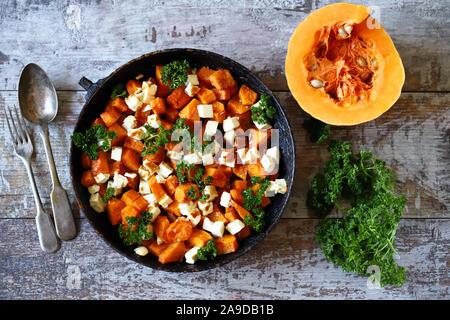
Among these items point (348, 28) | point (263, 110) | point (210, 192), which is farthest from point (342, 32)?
point (210, 192)

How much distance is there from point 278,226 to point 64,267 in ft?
3.93

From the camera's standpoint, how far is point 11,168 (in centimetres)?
228

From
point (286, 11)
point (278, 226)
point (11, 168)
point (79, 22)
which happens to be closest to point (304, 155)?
point (278, 226)

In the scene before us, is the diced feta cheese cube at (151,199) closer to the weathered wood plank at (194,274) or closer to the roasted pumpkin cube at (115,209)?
the roasted pumpkin cube at (115,209)

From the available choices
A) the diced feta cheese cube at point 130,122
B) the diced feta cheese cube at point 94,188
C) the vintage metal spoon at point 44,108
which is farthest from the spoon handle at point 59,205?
the diced feta cheese cube at point 130,122

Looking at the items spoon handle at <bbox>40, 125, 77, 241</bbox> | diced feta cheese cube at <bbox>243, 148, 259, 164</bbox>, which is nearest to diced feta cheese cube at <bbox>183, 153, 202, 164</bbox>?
diced feta cheese cube at <bbox>243, 148, 259, 164</bbox>

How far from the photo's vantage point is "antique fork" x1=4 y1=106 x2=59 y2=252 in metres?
2.20

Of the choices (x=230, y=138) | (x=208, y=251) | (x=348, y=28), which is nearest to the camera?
(x=348, y=28)

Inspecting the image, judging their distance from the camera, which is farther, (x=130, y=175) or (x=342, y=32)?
(x=130, y=175)

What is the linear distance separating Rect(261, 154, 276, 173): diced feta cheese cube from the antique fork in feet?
3.90

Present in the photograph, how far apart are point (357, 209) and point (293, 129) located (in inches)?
21.4

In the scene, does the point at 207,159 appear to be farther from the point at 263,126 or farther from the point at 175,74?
the point at 175,74

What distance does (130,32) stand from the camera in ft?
7.52

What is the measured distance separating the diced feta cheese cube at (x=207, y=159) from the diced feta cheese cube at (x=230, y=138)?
0.11m
